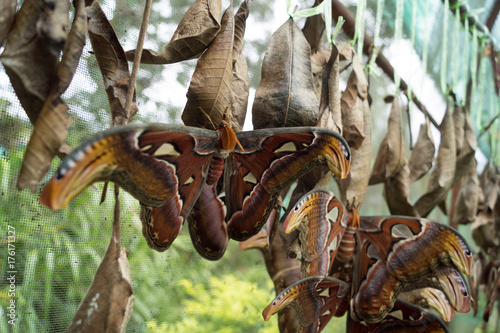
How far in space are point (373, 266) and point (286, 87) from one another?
409 mm

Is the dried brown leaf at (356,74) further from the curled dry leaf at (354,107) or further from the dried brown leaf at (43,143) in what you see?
the dried brown leaf at (43,143)

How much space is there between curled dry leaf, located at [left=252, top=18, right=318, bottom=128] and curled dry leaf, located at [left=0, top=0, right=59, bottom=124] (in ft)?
1.14

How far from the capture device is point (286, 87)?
73 centimetres

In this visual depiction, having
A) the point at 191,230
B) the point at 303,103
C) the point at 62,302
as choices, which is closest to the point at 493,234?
the point at 303,103

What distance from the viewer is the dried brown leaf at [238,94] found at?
2.40ft

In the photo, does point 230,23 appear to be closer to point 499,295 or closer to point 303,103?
point 303,103

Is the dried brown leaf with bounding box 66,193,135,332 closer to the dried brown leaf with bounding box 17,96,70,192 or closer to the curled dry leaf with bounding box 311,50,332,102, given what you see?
the dried brown leaf with bounding box 17,96,70,192

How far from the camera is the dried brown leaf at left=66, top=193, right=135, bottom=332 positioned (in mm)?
537

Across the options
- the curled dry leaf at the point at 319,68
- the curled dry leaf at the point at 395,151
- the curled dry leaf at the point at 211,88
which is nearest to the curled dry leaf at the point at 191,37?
the curled dry leaf at the point at 211,88

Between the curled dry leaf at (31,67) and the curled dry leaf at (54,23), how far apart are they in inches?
0.4

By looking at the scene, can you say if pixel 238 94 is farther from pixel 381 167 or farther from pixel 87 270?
pixel 381 167

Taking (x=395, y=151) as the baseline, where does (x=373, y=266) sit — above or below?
below

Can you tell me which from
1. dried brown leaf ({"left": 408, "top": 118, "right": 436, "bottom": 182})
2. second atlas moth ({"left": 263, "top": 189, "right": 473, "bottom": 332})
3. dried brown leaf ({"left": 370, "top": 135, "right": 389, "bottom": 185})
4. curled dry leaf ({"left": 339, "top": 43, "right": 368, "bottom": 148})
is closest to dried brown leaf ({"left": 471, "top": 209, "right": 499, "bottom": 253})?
dried brown leaf ({"left": 408, "top": 118, "right": 436, "bottom": 182})

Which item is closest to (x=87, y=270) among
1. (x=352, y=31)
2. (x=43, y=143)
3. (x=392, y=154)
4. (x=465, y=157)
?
(x=43, y=143)
